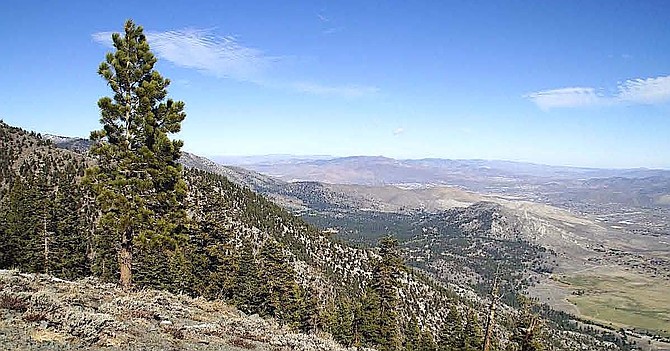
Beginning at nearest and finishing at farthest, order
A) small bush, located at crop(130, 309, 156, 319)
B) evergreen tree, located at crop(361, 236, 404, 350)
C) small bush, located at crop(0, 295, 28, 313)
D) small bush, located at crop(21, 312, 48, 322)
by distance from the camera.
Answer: small bush, located at crop(21, 312, 48, 322), small bush, located at crop(0, 295, 28, 313), small bush, located at crop(130, 309, 156, 319), evergreen tree, located at crop(361, 236, 404, 350)

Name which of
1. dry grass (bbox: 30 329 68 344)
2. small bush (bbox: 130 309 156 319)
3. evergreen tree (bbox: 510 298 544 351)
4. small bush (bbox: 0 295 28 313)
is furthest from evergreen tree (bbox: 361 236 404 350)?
dry grass (bbox: 30 329 68 344)

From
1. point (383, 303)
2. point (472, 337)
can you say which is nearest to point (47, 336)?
point (383, 303)

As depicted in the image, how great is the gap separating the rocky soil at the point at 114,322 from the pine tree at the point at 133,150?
13.2 feet

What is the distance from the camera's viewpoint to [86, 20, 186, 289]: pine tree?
2717 cm

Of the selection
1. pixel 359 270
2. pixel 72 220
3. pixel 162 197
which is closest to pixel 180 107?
pixel 162 197

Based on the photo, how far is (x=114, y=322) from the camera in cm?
1573

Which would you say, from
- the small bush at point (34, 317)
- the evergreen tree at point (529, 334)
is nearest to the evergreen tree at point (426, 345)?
the evergreen tree at point (529, 334)

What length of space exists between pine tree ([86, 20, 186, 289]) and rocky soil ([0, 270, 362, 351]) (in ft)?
13.2

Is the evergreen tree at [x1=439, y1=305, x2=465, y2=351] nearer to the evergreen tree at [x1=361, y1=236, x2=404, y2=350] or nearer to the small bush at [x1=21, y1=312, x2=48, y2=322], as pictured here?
the evergreen tree at [x1=361, y1=236, x2=404, y2=350]

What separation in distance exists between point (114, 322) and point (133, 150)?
14.9 m

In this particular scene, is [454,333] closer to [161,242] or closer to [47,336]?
[161,242]

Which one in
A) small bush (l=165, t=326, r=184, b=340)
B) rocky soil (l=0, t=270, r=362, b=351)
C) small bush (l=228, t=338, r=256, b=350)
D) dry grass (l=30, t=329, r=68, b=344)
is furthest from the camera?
small bush (l=228, t=338, r=256, b=350)

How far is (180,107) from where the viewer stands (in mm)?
28781

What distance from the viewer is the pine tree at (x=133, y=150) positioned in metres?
27.2
